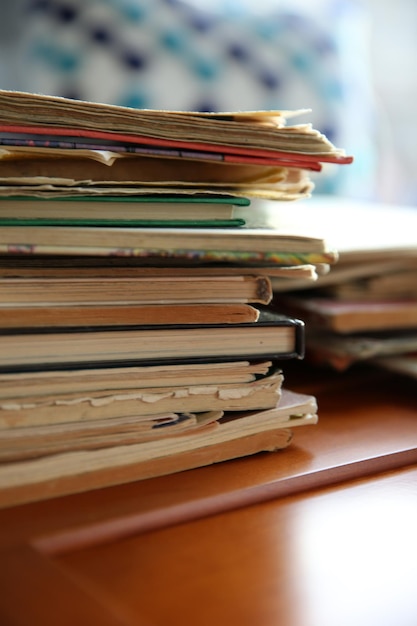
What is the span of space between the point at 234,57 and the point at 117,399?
2.91 feet

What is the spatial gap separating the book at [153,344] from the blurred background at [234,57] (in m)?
0.54

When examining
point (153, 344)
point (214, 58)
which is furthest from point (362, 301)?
point (214, 58)

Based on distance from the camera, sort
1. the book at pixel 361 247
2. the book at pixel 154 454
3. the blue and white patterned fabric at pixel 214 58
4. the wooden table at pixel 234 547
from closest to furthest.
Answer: the wooden table at pixel 234 547 → the book at pixel 154 454 → the book at pixel 361 247 → the blue and white patterned fabric at pixel 214 58

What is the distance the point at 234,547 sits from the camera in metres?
0.49

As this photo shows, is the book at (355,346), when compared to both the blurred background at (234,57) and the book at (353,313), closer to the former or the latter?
the book at (353,313)

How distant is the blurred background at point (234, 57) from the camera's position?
1184mm

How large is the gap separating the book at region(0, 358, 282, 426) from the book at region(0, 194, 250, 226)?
12cm

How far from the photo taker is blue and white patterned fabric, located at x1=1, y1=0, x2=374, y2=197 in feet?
3.88

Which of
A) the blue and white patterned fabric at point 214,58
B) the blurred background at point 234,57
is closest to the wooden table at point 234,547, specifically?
the blurred background at point 234,57

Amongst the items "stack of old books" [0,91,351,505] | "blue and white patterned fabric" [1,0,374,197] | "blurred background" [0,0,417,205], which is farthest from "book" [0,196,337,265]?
"blue and white patterned fabric" [1,0,374,197]

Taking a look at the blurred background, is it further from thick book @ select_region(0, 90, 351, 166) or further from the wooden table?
the wooden table

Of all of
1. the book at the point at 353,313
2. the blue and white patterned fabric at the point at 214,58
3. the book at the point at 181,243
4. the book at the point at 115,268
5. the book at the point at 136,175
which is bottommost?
the book at the point at 353,313

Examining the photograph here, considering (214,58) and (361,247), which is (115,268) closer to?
(361,247)

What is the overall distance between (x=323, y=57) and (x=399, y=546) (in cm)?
106
